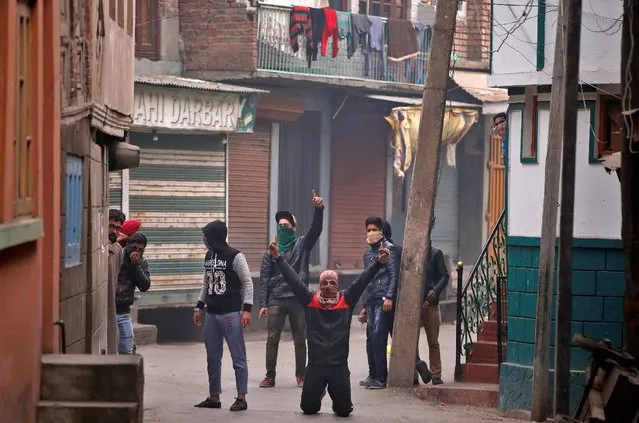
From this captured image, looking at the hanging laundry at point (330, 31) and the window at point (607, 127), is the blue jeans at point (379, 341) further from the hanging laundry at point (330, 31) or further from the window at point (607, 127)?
the hanging laundry at point (330, 31)

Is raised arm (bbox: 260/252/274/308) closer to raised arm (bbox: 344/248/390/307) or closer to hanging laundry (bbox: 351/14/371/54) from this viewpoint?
raised arm (bbox: 344/248/390/307)

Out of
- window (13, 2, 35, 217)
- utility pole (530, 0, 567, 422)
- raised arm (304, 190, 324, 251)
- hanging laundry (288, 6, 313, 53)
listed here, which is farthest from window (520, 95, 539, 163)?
hanging laundry (288, 6, 313, 53)

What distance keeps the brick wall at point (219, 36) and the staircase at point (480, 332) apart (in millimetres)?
8205

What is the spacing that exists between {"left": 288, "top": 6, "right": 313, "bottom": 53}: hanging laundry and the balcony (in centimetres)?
8

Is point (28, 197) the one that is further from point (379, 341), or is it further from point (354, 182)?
point (354, 182)

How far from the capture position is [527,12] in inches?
551

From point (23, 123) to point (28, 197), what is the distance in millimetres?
467

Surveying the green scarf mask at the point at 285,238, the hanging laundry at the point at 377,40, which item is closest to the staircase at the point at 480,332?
the green scarf mask at the point at 285,238

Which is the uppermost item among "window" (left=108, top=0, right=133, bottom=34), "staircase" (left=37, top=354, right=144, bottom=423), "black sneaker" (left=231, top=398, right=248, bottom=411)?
"window" (left=108, top=0, right=133, bottom=34)

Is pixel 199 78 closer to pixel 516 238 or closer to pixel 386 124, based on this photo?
pixel 386 124

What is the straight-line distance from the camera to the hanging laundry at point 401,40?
1053 inches

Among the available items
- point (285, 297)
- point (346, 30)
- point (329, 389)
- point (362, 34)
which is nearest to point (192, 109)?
point (346, 30)

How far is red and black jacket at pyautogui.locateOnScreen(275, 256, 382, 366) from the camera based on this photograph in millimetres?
13281

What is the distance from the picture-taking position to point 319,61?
2553 cm
